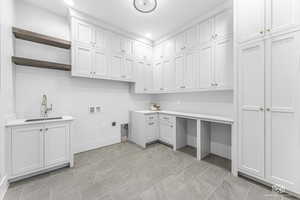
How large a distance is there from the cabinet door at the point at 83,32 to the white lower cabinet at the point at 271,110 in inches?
118

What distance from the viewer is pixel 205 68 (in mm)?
Result: 2660

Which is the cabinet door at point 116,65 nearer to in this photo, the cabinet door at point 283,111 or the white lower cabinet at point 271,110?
the white lower cabinet at point 271,110

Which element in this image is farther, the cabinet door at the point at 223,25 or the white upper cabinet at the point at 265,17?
the cabinet door at the point at 223,25

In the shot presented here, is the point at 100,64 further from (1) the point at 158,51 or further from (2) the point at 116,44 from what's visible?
(1) the point at 158,51

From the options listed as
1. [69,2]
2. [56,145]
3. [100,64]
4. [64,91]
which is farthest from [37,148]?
[69,2]

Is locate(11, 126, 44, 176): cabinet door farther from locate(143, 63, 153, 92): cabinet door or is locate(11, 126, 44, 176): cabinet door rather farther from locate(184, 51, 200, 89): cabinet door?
locate(184, 51, 200, 89): cabinet door

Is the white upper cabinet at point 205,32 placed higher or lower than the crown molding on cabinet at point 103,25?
lower

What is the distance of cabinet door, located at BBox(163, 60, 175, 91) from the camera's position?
3.33 metres

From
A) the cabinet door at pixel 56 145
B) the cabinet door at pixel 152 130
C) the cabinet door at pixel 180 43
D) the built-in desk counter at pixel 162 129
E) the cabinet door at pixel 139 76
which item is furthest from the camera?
the cabinet door at pixel 139 76

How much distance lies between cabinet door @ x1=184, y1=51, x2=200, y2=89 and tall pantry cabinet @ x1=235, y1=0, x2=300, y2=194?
93cm

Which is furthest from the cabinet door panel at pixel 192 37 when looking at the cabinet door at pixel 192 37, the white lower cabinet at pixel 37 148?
the white lower cabinet at pixel 37 148

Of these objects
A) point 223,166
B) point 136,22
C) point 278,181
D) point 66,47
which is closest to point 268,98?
point 278,181

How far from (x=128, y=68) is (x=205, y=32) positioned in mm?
2049

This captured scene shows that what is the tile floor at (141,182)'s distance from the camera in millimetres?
1563
